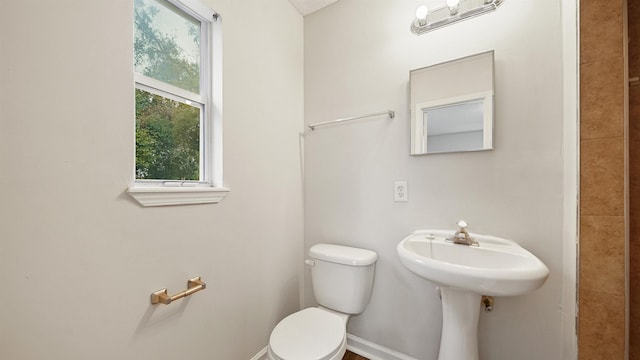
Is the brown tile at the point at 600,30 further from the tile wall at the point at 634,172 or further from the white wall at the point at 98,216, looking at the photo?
the white wall at the point at 98,216

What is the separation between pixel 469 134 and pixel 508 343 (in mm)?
1046

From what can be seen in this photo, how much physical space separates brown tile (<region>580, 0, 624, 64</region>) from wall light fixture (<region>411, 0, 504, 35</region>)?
427 mm

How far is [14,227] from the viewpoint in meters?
0.67

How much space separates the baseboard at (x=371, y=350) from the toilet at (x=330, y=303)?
25 cm

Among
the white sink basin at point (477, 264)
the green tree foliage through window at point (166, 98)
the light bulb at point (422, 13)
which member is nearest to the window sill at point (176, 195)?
the green tree foliage through window at point (166, 98)

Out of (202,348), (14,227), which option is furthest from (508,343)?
(14,227)

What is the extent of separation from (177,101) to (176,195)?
471 mm

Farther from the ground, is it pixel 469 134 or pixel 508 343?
pixel 469 134

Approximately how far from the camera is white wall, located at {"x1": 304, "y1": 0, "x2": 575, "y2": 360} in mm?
1101

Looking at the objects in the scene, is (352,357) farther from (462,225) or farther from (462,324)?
(462,225)

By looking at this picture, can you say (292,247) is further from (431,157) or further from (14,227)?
(14,227)

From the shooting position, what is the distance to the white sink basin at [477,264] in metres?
0.82

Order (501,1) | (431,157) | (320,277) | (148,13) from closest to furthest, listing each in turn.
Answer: (148,13) < (501,1) < (431,157) < (320,277)

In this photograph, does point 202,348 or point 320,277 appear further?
point 320,277
